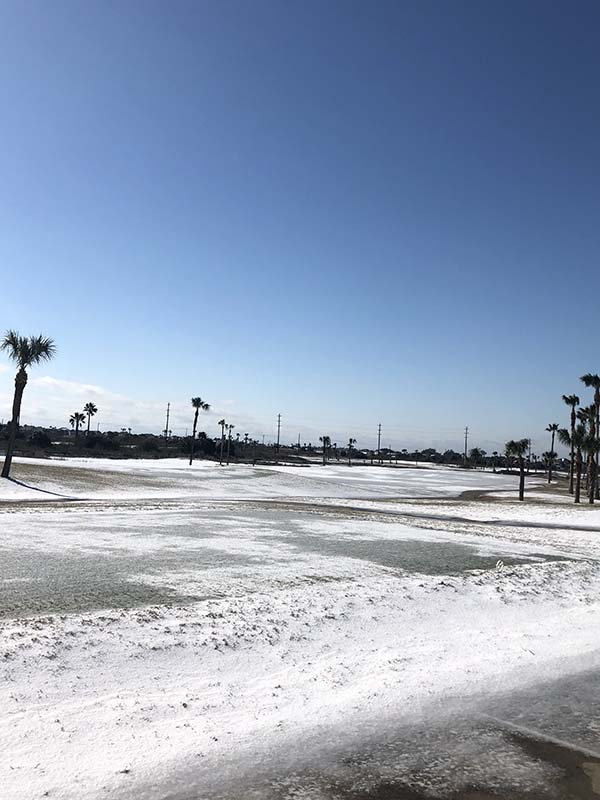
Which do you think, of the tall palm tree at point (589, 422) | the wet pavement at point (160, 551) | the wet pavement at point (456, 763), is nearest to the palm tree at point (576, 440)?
the tall palm tree at point (589, 422)

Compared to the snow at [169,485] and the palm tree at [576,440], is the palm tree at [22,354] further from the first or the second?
the palm tree at [576,440]

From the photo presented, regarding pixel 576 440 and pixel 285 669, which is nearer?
pixel 285 669

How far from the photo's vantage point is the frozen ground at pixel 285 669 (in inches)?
238

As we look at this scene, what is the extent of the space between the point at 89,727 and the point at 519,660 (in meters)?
6.34

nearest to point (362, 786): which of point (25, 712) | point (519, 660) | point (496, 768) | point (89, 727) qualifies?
point (496, 768)

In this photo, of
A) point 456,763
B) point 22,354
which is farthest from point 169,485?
point 456,763

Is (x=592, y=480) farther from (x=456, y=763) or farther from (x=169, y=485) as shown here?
(x=456, y=763)

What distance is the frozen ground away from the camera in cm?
604

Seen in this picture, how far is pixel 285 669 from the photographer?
28.0 feet

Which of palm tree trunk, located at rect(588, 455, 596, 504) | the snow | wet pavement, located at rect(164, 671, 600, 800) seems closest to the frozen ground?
wet pavement, located at rect(164, 671, 600, 800)

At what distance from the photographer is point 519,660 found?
381 inches

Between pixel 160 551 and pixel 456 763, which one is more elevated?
pixel 160 551

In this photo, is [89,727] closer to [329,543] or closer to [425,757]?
[425,757]

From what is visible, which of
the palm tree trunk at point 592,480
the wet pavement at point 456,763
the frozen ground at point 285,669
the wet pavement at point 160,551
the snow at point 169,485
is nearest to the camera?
the wet pavement at point 456,763
